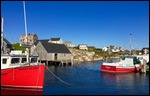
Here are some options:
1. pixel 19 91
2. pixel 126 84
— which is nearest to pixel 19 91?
pixel 19 91

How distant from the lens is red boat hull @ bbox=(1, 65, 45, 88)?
89.9ft

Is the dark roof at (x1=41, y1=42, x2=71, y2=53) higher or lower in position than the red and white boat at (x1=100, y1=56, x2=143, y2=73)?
higher

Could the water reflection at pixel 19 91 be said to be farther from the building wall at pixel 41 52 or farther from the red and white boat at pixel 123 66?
the building wall at pixel 41 52

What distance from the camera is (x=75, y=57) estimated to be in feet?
359

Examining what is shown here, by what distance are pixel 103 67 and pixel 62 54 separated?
27.3 meters

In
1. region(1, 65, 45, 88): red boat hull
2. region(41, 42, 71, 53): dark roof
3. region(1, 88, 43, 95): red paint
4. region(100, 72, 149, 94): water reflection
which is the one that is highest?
region(41, 42, 71, 53): dark roof

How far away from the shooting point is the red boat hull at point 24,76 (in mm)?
27406

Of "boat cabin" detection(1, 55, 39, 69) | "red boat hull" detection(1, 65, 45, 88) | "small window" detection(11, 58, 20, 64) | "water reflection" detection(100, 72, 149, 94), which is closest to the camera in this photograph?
"red boat hull" detection(1, 65, 45, 88)

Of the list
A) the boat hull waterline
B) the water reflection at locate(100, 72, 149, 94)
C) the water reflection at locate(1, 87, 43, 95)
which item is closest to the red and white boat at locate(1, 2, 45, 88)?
the water reflection at locate(1, 87, 43, 95)

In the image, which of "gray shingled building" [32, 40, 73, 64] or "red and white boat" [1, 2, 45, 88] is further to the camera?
"gray shingled building" [32, 40, 73, 64]

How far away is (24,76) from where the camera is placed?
89.9ft

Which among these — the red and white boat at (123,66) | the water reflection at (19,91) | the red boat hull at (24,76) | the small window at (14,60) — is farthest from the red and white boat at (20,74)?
the red and white boat at (123,66)

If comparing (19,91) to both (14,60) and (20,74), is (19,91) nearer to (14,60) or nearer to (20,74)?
(20,74)

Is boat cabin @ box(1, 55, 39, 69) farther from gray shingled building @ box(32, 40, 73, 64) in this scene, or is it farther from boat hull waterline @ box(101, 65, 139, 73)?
gray shingled building @ box(32, 40, 73, 64)
